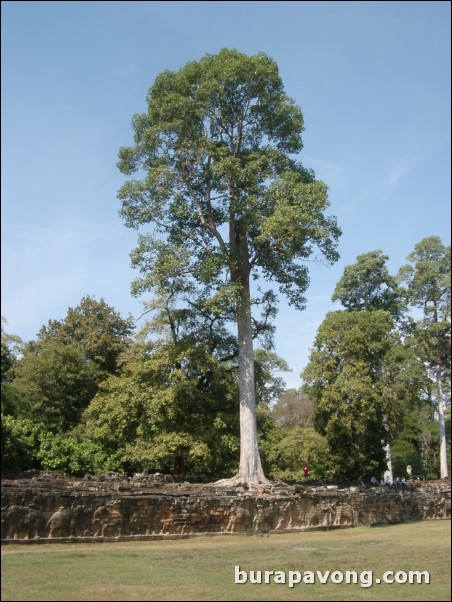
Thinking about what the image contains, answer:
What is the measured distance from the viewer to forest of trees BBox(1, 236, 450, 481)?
17.8m

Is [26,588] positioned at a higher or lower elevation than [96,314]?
lower

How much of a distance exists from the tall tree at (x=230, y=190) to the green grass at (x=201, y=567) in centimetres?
555

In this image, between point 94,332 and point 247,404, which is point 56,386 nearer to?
point 94,332

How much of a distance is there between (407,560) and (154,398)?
33.2 feet

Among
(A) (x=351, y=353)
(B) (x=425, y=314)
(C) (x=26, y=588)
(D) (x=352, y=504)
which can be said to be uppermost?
(B) (x=425, y=314)

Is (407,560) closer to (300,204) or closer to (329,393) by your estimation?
(300,204)

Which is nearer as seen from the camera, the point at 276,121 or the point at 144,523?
the point at 144,523

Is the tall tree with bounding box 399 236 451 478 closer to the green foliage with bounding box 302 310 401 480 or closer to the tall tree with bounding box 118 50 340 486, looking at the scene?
the green foliage with bounding box 302 310 401 480

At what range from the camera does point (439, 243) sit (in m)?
23.9

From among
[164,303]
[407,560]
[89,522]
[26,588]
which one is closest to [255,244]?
[164,303]

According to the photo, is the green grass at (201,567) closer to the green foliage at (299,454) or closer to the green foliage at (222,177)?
the green foliage at (222,177)

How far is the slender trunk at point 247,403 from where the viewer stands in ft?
50.3

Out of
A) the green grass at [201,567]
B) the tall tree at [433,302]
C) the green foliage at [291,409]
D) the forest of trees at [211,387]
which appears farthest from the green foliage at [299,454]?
A: the green grass at [201,567]

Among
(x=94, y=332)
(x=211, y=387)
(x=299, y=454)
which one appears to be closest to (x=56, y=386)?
(x=94, y=332)
